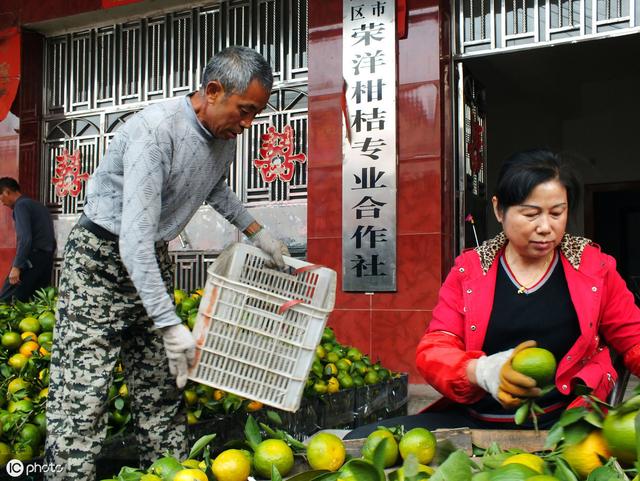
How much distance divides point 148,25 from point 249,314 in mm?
4880

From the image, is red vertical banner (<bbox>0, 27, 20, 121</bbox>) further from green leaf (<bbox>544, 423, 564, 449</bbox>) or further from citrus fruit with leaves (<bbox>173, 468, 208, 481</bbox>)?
green leaf (<bbox>544, 423, 564, 449</bbox>)

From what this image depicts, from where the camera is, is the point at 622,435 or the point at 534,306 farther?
the point at 534,306

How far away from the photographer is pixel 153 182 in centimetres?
196

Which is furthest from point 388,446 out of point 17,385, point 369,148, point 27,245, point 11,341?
point 27,245

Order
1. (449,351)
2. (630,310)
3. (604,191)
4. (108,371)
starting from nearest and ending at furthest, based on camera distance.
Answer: (449,351) < (630,310) < (108,371) < (604,191)

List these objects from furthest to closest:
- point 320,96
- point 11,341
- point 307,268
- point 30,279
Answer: point 30,279 < point 320,96 < point 11,341 < point 307,268

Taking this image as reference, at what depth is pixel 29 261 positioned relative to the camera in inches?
218

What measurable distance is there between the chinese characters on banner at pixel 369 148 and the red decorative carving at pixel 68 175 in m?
2.77

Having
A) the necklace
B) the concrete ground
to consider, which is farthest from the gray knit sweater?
the concrete ground

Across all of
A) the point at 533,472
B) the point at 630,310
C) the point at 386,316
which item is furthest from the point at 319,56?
the point at 533,472

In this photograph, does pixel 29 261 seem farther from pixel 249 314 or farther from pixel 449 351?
pixel 449 351

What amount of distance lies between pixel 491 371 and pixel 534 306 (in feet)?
1.49

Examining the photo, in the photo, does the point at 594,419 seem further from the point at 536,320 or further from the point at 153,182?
the point at 153,182

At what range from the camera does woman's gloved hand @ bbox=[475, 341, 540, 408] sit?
1360 mm
